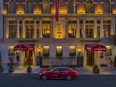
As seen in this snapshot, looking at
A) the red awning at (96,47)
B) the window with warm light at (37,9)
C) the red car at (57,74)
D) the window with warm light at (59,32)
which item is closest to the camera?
the red car at (57,74)

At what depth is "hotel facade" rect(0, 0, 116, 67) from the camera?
52.5 meters

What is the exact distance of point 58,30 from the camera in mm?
53219

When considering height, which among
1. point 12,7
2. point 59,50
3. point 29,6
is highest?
point 29,6

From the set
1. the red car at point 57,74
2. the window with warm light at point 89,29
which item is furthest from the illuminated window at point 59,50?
the red car at point 57,74

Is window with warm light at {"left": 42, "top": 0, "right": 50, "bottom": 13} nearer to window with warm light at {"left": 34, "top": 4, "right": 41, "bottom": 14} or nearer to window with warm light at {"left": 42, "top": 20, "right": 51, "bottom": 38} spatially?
window with warm light at {"left": 34, "top": 4, "right": 41, "bottom": 14}

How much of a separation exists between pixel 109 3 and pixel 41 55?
541 inches

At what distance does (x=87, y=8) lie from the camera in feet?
175

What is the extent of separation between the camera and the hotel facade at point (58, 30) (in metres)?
52.5

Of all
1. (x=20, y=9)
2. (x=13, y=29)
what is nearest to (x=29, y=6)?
(x=20, y=9)

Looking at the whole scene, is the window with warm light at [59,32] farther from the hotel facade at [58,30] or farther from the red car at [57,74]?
the red car at [57,74]

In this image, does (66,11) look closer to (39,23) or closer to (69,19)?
(69,19)

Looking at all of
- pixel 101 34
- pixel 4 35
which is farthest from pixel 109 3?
pixel 4 35

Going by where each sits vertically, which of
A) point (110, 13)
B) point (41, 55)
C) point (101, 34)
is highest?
point (110, 13)

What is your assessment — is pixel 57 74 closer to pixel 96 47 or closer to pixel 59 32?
pixel 96 47
